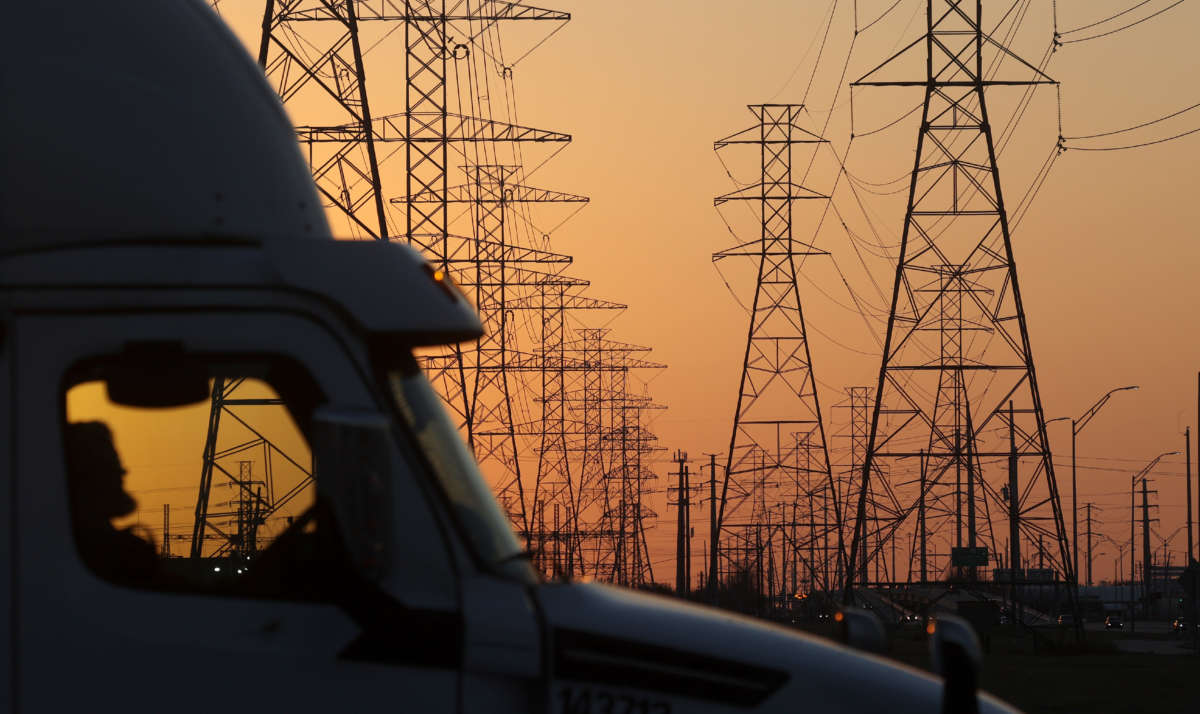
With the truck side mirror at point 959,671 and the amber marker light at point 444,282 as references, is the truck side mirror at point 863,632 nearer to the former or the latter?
the truck side mirror at point 959,671

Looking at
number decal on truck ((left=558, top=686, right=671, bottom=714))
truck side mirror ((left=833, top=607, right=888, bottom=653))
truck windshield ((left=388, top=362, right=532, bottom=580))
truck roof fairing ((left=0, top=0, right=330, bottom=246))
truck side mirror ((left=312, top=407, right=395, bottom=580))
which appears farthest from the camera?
truck side mirror ((left=833, top=607, right=888, bottom=653))

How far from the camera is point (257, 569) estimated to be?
15.3 feet

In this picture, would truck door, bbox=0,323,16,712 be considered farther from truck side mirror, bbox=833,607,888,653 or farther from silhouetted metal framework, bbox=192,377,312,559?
truck side mirror, bbox=833,607,888,653

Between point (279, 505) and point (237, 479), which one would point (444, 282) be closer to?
point (279, 505)

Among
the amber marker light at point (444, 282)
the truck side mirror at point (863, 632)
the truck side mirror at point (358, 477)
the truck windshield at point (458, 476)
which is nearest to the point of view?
the truck side mirror at point (358, 477)

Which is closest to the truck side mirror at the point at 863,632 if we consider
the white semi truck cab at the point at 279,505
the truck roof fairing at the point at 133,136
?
the white semi truck cab at the point at 279,505

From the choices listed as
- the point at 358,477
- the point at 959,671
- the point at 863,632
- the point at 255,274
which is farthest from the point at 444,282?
the point at 959,671

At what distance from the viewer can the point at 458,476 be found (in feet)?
15.6

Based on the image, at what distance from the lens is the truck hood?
4.55 meters

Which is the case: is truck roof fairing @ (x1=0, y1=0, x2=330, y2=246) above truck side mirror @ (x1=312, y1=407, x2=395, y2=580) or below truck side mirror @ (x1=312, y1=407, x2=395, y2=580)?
above

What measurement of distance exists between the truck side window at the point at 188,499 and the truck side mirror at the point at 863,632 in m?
1.57

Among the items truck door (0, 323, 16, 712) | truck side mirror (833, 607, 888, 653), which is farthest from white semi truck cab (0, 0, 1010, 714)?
truck side mirror (833, 607, 888, 653)

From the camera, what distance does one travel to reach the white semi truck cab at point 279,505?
4422 millimetres

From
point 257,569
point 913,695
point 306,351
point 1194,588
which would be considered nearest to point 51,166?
point 306,351
